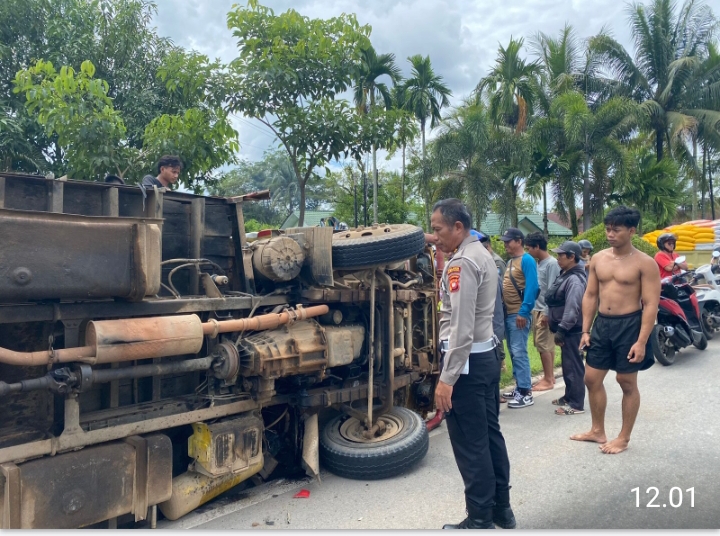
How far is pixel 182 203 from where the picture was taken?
13.5ft

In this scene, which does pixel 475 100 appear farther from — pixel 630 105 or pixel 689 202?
pixel 689 202

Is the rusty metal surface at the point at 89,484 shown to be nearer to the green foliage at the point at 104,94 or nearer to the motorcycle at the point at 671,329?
A: the green foliage at the point at 104,94

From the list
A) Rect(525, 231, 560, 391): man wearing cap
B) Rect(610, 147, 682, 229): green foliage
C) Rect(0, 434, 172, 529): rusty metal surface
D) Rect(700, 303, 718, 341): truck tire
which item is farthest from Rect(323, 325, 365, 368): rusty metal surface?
Rect(610, 147, 682, 229): green foliage

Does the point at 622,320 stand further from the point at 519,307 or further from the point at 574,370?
the point at 519,307

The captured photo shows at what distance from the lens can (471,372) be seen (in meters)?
3.20

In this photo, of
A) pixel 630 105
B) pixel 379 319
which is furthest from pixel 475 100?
pixel 379 319

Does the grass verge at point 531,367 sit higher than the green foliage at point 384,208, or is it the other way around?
the green foliage at point 384,208

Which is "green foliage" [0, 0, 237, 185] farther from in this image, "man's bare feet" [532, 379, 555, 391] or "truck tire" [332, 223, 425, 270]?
"man's bare feet" [532, 379, 555, 391]

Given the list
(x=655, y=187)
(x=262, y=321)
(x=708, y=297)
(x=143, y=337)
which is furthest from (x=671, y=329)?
(x=655, y=187)

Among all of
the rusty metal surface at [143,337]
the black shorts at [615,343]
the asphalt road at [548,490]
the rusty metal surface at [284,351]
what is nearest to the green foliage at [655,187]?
the asphalt road at [548,490]

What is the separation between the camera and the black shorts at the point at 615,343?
449 cm

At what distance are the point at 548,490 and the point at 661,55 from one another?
24.2 metres

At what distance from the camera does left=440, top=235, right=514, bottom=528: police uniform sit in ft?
10.2

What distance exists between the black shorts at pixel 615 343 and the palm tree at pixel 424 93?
20.2 m
